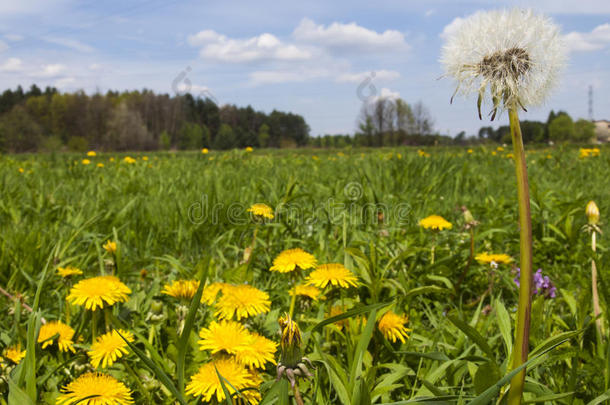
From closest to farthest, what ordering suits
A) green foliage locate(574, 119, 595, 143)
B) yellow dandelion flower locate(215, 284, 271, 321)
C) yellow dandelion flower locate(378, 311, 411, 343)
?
yellow dandelion flower locate(215, 284, 271, 321) < yellow dandelion flower locate(378, 311, 411, 343) < green foliage locate(574, 119, 595, 143)

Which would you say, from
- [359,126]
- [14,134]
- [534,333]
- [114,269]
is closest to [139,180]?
[114,269]

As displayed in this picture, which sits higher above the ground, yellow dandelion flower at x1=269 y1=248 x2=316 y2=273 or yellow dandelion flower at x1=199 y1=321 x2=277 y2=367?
yellow dandelion flower at x1=269 y1=248 x2=316 y2=273

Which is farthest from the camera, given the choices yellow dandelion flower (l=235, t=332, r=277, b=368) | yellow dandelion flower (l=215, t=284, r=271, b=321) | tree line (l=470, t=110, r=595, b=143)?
tree line (l=470, t=110, r=595, b=143)

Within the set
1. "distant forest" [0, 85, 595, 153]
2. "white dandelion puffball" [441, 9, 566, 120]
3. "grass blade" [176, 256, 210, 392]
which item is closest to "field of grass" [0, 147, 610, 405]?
"grass blade" [176, 256, 210, 392]

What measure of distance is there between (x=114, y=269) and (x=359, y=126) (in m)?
50.9

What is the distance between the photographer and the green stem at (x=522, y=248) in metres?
0.62

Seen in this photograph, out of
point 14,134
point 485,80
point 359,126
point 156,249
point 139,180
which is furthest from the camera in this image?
point 359,126

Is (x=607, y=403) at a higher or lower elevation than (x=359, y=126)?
lower

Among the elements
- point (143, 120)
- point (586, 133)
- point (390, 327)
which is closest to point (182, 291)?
point (390, 327)

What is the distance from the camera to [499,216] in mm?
2664

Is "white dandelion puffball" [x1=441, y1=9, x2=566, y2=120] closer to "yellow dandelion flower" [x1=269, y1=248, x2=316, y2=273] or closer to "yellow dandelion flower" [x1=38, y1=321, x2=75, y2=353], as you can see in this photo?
"yellow dandelion flower" [x1=269, y1=248, x2=316, y2=273]

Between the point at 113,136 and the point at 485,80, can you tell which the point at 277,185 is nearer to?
the point at 485,80

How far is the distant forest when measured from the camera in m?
51.0

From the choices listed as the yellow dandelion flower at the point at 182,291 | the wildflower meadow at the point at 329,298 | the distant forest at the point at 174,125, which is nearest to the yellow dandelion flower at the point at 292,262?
the wildflower meadow at the point at 329,298
